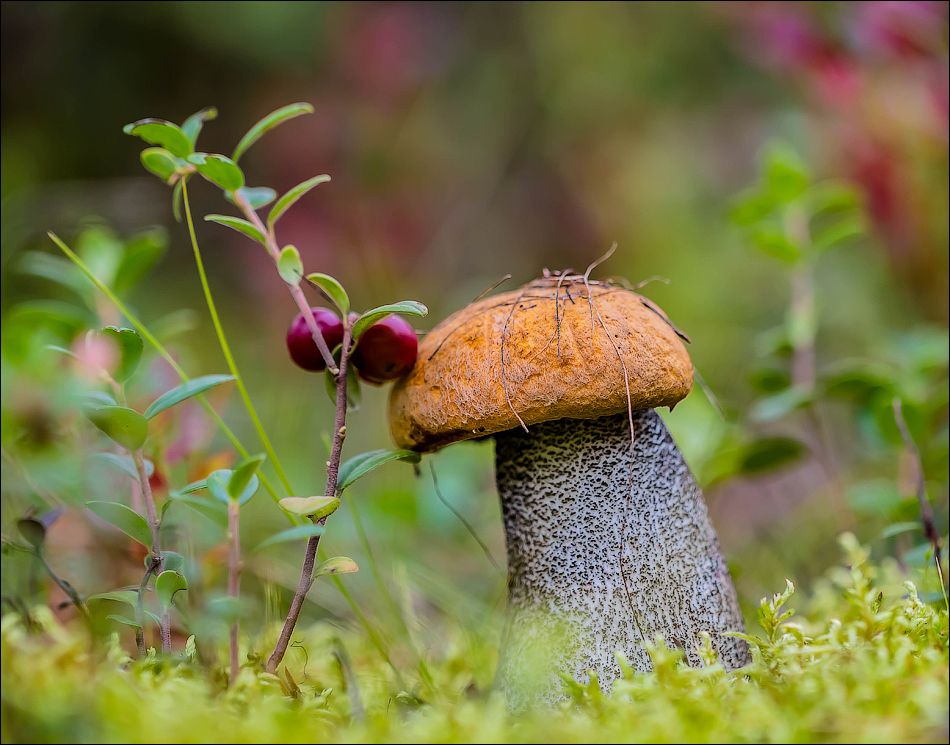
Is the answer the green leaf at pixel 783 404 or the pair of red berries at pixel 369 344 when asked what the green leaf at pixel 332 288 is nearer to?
the pair of red berries at pixel 369 344

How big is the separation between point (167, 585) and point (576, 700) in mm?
453

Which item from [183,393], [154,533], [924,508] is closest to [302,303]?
[183,393]

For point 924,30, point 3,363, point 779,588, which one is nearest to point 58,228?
point 3,363

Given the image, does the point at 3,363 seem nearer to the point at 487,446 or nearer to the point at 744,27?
the point at 487,446

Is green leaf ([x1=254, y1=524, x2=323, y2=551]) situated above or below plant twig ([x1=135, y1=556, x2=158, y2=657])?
above

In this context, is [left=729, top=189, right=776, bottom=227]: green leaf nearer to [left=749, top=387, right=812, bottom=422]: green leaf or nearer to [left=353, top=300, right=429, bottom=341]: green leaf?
[left=749, top=387, right=812, bottom=422]: green leaf

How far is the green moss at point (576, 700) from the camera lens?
64 centimetres

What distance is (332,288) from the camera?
86cm

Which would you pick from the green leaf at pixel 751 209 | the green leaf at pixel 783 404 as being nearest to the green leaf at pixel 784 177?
the green leaf at pixel 751 209

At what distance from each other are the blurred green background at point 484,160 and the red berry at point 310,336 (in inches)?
37.2

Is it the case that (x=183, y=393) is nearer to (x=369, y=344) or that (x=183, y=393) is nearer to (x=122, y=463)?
(x=122, y=463)

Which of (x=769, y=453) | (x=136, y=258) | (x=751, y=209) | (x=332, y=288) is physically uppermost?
(x=751, y=209)

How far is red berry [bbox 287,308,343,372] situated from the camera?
0.95 m

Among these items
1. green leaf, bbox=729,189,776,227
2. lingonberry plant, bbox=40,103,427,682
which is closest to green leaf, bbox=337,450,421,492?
lingonberry plant, bbox=40,103,427,682
